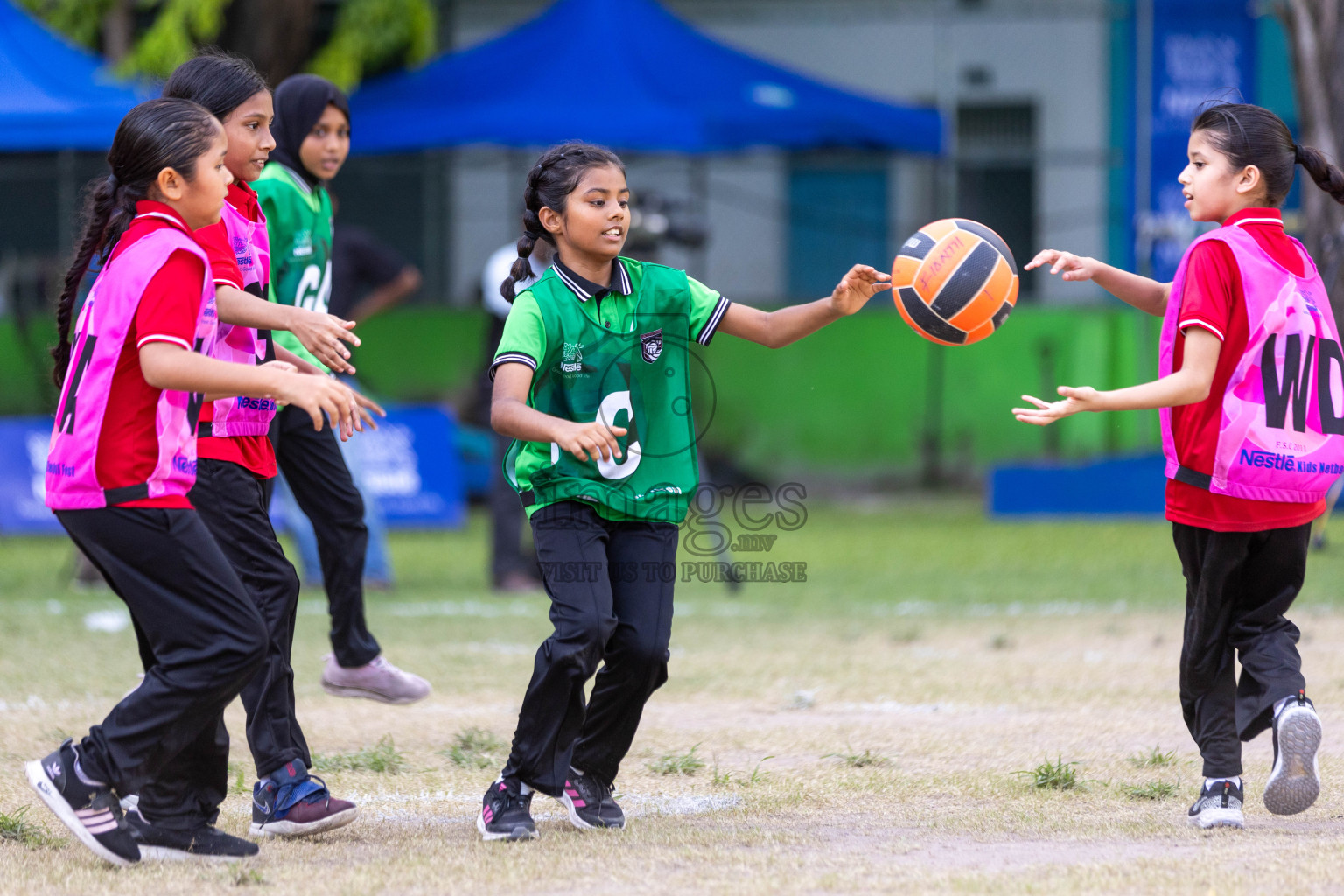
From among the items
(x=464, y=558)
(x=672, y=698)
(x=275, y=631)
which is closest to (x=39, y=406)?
(x=464, y=558)

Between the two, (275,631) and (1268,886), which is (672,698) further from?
(1268,886)

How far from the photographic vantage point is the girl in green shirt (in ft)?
13.3

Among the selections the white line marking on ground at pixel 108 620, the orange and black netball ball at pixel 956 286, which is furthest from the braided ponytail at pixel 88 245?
the white line marking on ground at pixel 108 620

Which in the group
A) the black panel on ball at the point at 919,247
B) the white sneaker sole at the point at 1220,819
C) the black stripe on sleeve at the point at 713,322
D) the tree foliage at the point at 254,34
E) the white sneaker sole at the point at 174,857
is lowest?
the white sneaker sole at the point at 174,857

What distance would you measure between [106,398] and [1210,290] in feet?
8.67

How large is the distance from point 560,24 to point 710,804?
10413 millimetres

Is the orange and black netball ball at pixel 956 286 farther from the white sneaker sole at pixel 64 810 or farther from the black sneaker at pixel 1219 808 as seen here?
the white sneaker sole at pixel 64 810

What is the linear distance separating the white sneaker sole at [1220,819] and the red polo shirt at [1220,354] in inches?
27.7

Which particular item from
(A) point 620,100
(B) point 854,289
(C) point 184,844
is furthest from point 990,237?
(A) point 620,100

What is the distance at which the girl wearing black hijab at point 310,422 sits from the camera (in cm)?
513

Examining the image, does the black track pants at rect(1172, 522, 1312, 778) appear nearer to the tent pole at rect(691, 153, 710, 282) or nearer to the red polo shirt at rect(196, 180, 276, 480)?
the red polo shirt at rect(196, 180, 276, 480)

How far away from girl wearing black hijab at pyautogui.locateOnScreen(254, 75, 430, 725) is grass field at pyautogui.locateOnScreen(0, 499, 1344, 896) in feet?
0.90

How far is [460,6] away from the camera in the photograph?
58.6 feet

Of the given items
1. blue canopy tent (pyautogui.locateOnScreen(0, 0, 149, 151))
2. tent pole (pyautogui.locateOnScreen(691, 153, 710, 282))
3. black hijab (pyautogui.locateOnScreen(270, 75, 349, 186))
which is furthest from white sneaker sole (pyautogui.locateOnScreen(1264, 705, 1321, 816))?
tent pole (pyautogui.locateOnScreen(691, 153, 710, 282))
